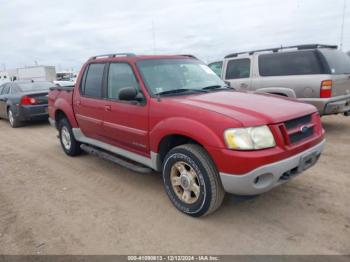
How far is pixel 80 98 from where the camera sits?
5.09 meters

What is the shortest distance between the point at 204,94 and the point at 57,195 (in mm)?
2508

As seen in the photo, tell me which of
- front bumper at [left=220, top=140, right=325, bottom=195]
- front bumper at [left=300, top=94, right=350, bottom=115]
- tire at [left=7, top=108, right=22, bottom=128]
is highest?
front bumper at [left=300, top=94, right=350, bottom=115]

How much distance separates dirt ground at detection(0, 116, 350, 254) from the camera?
285 cm

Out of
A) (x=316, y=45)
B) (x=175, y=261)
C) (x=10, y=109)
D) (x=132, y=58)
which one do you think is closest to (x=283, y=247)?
(x=175, y=261)

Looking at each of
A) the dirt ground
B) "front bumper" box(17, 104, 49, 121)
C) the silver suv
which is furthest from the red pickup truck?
"front bumper" box(17, 104, 49, 121)

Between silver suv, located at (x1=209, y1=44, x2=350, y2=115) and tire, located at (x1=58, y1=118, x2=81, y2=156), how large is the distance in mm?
3570

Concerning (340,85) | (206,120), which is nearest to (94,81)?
(206,120)

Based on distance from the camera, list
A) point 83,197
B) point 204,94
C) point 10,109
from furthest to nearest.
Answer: point 10,109
point 83,197
point 204,94

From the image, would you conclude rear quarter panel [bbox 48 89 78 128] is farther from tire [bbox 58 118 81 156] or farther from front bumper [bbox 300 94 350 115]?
front bumper [bbox 300 94 350 115]

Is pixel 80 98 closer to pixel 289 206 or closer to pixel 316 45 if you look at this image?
pixel 289 206

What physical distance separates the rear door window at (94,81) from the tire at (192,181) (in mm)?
1923

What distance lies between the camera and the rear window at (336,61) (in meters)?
6.25

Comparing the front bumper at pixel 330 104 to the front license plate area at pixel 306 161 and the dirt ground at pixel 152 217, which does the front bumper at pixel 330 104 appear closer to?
the dirt ground at pixel 152 217

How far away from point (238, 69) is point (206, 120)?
17.8 ft
